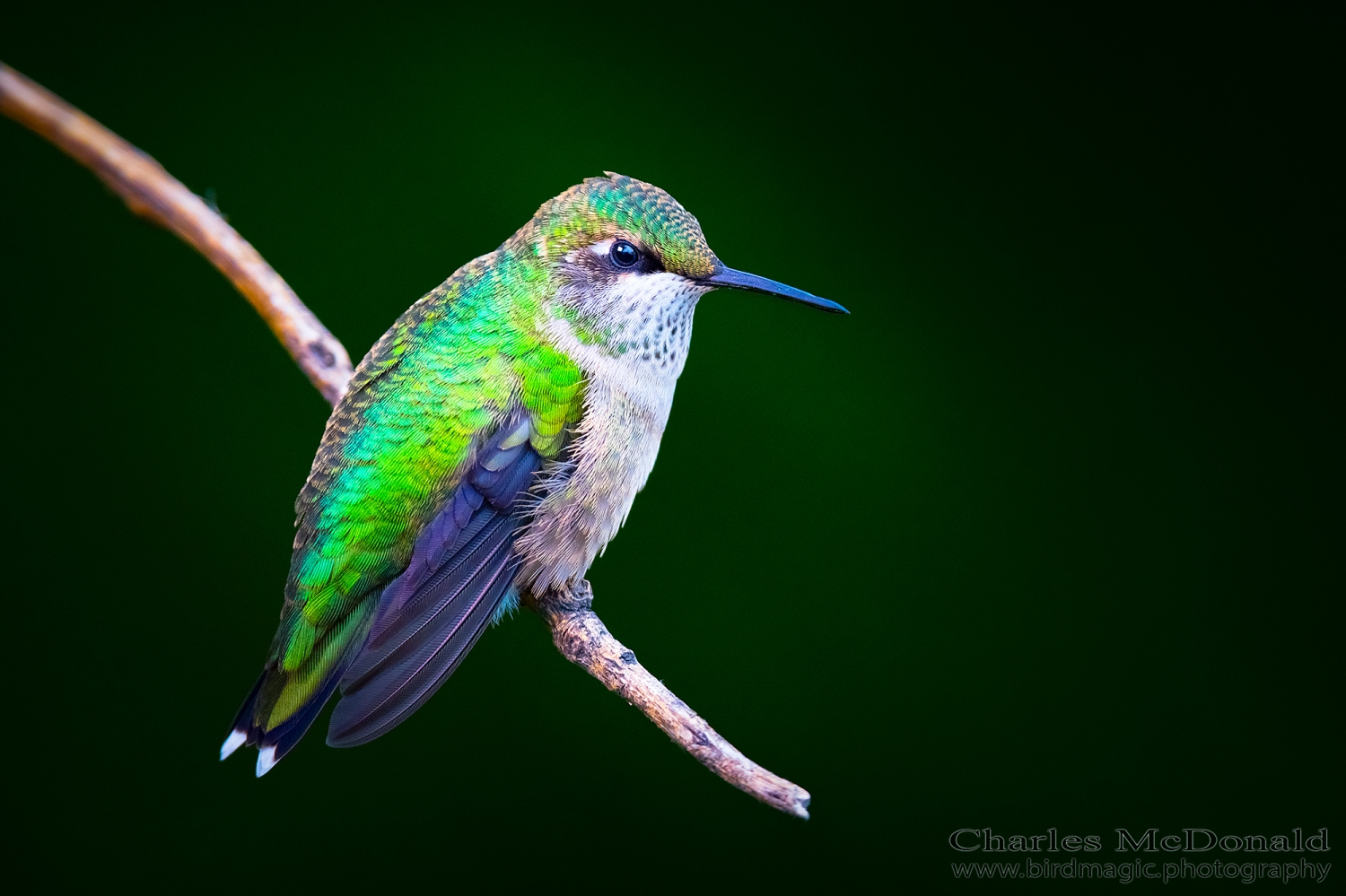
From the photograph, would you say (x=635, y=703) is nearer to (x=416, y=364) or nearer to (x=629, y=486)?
(x=629, y=486)

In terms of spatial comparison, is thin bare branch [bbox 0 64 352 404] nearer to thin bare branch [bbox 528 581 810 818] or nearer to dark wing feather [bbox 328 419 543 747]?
dark wing feather [bbox 328 419 543 747]

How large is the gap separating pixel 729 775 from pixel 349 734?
24.5 inches

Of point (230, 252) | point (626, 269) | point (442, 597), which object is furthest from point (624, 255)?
point (230, 252)

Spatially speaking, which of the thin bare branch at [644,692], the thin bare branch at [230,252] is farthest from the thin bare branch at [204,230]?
the thin bare branch at [644,692]

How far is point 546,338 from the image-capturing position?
70.2 inches

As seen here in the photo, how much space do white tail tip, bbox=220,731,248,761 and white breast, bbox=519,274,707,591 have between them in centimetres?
50

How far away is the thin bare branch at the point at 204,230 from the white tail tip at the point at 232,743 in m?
0.61

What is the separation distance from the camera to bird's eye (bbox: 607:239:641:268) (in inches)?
68.2

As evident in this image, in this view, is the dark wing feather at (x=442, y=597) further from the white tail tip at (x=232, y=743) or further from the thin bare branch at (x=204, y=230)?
the thin bare branch at (x=204, y=230)

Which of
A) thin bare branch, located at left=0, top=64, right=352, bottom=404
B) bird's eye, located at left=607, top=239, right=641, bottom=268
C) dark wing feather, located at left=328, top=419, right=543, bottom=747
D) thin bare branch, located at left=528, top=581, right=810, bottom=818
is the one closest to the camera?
thin bare branch, located at left=528, top=581, right=810, bottom=818

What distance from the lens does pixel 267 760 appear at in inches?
63.8

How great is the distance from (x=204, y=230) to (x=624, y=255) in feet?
2.68

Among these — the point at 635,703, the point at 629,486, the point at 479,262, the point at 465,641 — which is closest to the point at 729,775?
the point at 635,703

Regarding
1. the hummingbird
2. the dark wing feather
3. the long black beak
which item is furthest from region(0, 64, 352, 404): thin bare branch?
the long black beak
